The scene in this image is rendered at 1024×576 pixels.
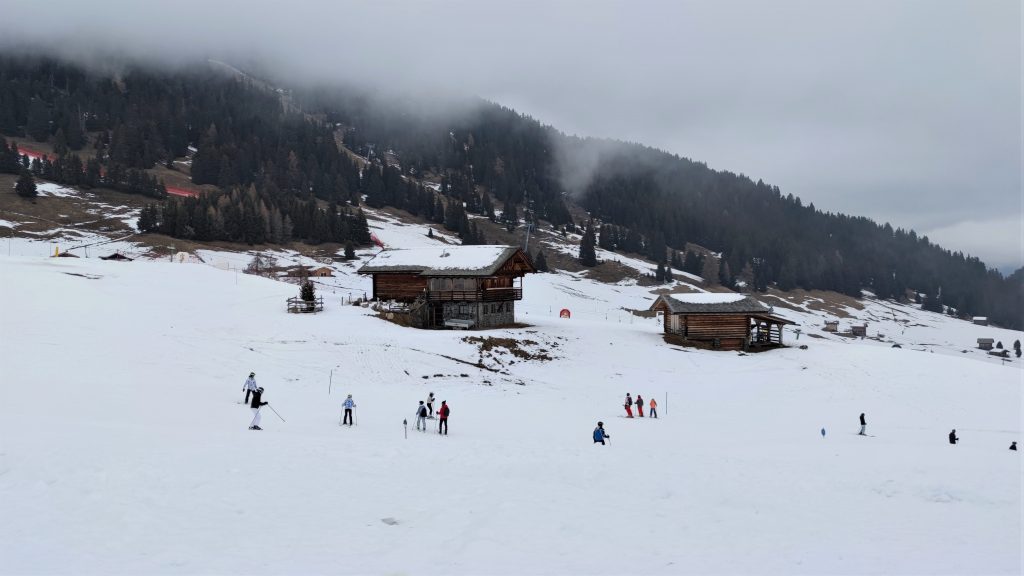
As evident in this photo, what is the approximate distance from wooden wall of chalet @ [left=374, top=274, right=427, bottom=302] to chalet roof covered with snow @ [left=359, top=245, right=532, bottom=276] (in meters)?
0.95

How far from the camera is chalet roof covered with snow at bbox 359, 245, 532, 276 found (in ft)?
160

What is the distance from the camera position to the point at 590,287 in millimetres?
98625

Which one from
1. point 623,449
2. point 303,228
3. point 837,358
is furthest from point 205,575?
point 303,228

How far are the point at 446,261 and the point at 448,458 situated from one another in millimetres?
33988

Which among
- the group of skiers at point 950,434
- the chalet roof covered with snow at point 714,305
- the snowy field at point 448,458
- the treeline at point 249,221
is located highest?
the treeline at point 249,221

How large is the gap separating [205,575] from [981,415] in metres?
41.8

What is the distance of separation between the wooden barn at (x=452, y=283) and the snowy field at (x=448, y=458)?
775cm

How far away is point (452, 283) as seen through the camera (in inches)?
1933

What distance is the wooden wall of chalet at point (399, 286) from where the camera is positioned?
51594 millimetres

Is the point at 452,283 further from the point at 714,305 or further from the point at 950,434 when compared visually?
the point at 950,434

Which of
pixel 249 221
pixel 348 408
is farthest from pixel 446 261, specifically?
pixel 249 221

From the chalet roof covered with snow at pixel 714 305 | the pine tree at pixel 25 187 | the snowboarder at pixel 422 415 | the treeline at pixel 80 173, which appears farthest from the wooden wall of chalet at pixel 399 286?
the treeline at pixel 80 173

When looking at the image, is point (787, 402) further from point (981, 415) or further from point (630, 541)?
point (630, 541)

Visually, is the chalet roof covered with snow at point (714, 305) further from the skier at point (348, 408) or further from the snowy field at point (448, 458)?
the skier at point (348, 408)
